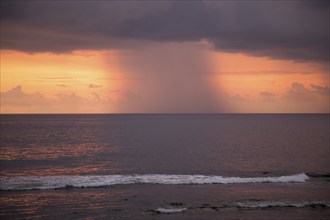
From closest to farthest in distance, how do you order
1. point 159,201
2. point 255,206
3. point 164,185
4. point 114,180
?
1. point 255,206
2. point 159,201
3. point 164,185
4. point 114,180

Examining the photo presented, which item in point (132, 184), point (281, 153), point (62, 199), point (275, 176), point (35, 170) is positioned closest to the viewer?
point (62, 199)

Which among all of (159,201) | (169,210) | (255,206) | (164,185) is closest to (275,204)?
(255,206)

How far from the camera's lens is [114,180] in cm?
3788

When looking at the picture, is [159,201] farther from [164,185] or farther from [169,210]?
[164,185]

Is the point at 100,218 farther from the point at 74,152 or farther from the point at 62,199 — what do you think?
the point at 74,152

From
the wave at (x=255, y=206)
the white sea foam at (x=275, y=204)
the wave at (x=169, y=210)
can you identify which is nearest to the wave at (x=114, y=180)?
the white sea foam at (x=275, y=204)

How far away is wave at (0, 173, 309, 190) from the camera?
Answer: 35.4 metres

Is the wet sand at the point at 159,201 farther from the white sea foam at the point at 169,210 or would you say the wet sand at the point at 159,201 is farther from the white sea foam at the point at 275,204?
the white sea foam at the point at 275,204

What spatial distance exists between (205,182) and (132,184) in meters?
7.42

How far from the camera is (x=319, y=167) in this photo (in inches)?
1839

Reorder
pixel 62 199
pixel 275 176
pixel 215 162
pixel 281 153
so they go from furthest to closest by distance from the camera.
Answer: pixel 281 153 → pixel 215 162 → pixel 275 176 → pixel 62 199

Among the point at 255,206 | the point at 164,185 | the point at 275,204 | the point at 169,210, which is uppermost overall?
the point at 164,185

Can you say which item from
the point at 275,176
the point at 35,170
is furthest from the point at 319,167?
the point at 35,170

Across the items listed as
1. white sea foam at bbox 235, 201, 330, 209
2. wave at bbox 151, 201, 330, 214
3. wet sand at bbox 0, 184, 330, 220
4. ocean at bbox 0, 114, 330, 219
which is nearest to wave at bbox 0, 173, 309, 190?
ocean at bbox 0, 114, 330, 219
